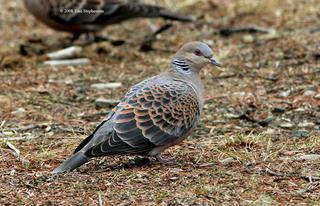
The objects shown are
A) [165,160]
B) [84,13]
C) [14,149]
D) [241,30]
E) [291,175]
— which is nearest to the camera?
[291,175]

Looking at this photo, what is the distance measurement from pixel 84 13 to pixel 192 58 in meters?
3.97

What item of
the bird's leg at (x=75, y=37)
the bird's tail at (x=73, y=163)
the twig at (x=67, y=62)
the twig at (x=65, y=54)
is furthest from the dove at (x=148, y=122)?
the bird's leg at (x=75, y=37)

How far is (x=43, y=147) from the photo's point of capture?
5340 millimetres

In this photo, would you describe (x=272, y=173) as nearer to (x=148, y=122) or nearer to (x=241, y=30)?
(x=148, y=122)

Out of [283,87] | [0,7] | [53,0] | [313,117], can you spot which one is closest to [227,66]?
[283,87]

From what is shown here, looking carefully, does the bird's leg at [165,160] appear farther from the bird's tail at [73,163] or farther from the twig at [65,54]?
the twig at [65,54]

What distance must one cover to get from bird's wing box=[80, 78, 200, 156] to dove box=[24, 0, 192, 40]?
4.19m

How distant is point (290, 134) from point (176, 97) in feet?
4.06

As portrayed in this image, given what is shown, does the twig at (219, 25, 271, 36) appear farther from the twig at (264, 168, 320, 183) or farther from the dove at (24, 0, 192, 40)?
the twig at (264, 168, 320, 183)

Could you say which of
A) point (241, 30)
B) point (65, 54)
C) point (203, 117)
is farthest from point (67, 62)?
point (203, 117)

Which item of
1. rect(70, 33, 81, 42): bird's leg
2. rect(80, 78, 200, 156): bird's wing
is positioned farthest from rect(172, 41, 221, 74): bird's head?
rect(70, 33, 81, 42): bird's leg

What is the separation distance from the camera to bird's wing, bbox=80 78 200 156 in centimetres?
456

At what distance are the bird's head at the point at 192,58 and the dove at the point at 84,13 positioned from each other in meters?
3.86

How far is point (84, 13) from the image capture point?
900cm
